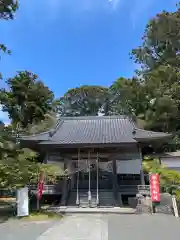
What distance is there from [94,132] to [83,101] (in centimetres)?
2925

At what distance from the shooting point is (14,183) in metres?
11.2

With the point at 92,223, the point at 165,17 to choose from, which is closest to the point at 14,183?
the point at 92,223

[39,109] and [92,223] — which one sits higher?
[39,109]

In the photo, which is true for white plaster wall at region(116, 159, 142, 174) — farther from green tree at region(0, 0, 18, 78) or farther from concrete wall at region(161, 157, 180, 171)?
green tree at region(0, 0, 18, 78)

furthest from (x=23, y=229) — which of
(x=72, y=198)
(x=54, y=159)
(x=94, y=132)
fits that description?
(x=94, y=132)

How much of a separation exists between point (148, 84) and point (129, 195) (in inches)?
455

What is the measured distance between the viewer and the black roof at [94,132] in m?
15.5

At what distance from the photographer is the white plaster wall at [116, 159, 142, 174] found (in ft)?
50.6

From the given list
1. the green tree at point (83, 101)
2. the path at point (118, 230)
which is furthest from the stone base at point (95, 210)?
the green tree at point (83, 101)

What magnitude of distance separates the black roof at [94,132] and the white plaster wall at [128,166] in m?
1.49

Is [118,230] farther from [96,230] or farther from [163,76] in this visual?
[163,76]

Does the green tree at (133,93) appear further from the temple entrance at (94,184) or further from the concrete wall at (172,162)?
the temple entrance at (94,184)

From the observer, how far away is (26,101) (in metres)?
36.4

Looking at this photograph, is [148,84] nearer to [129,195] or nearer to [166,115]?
[166,115]
